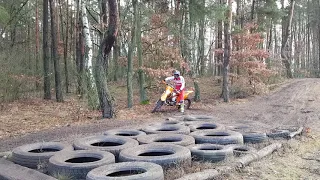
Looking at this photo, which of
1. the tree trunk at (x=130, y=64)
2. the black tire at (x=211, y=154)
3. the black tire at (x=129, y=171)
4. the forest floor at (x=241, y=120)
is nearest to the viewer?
the black tire at (x=129, y=171)

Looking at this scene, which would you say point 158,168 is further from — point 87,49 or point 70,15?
point 70,15

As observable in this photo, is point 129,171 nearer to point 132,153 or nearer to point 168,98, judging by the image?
→ point 132,153

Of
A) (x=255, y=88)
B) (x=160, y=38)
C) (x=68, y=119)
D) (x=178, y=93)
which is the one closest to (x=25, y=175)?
(x=68, y=119)

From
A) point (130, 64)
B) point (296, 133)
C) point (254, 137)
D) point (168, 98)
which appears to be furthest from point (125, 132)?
point (130, 64)

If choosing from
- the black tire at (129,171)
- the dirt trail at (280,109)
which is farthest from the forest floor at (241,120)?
the black tire at (129,171)

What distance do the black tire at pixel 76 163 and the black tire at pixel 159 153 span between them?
0.30 metres

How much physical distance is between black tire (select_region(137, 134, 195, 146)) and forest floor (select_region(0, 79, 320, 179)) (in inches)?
52.6

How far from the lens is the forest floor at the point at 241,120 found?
18.5 feet

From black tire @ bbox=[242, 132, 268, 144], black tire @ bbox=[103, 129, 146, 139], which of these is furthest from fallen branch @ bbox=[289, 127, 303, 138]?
black tire @ bbox=[103, 129, 146, 139]

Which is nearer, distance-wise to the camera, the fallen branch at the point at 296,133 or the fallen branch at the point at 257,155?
the fallen branch at the point at 257,155

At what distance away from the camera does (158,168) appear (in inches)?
181

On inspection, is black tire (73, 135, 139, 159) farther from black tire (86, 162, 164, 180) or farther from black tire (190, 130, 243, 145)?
black tire (190, 130, 243, 145)

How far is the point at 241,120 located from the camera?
33.6ft

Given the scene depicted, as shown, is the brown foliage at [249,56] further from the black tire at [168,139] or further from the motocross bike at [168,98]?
the black tire at [168,139]
